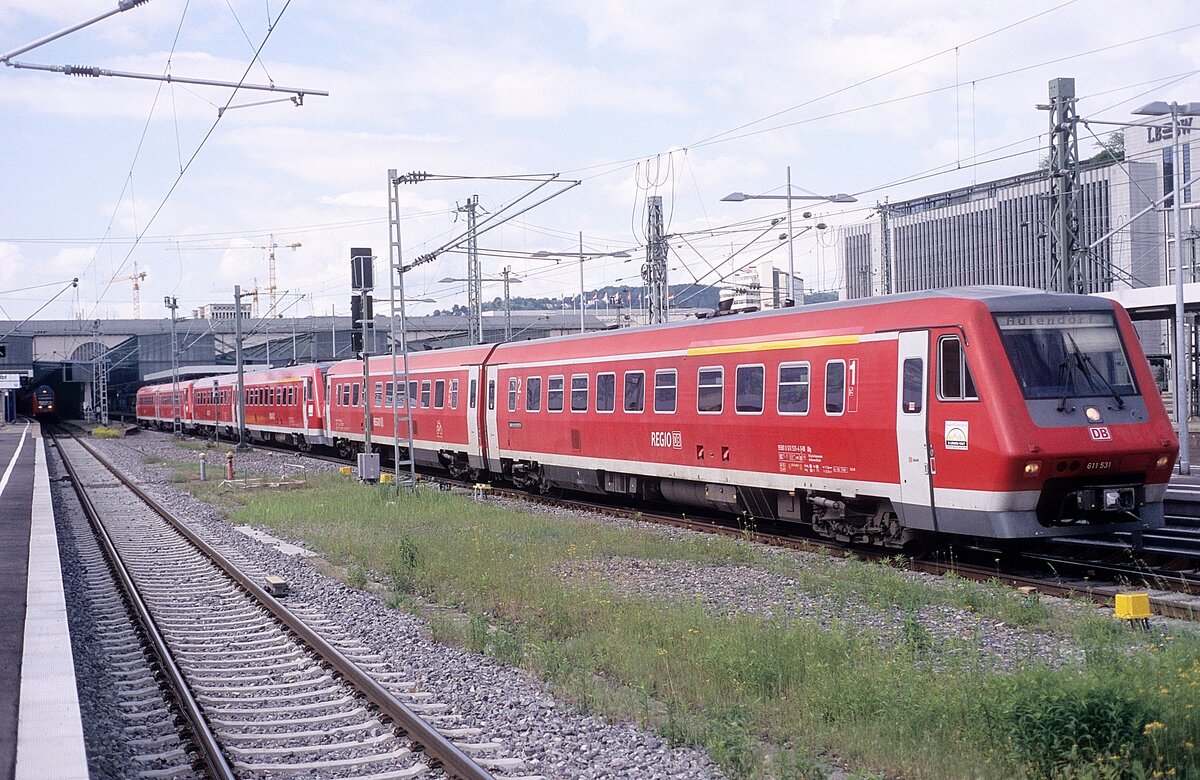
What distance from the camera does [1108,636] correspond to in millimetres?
9406

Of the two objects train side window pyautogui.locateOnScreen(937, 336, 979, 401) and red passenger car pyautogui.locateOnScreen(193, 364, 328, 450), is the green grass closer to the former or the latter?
train side window pyautogui.locateOnScreen(937, 336, 979, 401)

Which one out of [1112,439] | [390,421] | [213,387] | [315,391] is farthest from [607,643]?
[213,387]

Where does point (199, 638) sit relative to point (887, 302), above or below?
below

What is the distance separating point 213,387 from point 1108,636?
55.8 m

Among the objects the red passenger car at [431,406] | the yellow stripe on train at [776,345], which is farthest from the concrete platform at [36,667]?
the yellow stripe on train at [776,345]

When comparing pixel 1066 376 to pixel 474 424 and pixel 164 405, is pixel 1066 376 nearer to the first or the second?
pixel 474 424

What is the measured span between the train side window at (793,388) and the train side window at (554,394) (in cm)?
753

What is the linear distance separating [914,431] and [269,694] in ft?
26.2

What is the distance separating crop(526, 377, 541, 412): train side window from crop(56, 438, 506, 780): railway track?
31.5ft

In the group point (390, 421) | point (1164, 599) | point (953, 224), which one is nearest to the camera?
point (1164, 599)

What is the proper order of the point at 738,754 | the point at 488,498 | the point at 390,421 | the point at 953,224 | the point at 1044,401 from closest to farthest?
1. the point at 738,754
2. the point at 1044,401
3. the point at 488,498
4. the point at 390,421
5. the point at 953,224

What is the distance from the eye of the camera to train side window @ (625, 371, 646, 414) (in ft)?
66.9

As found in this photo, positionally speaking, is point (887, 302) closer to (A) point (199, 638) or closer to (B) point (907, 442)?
(B) point (907, 442)

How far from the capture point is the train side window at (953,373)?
13234mm
